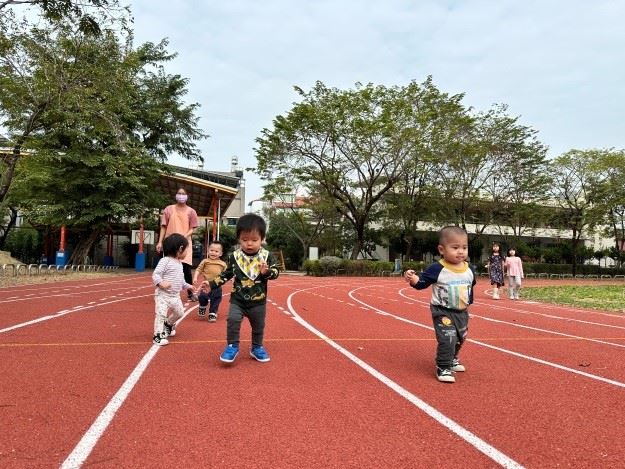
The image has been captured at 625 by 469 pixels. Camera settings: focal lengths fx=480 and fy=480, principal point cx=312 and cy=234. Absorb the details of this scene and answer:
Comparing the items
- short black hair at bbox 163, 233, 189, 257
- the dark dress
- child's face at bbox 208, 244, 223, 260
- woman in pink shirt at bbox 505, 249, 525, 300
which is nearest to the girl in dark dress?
the dark dress

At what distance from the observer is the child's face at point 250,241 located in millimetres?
4660

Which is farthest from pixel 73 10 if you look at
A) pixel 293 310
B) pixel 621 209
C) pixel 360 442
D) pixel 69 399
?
pixel 621 209

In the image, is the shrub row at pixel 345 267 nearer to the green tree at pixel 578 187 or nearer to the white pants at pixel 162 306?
the green tree at pixel 578 187

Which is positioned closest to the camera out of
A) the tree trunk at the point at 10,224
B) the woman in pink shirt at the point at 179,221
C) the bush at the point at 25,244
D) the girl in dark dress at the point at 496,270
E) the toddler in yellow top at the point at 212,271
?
the toddler in yellow top at the point at 212,271

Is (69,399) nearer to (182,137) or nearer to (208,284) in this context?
(208,284)

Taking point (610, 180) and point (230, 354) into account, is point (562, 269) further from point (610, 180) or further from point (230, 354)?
point (230, 354)

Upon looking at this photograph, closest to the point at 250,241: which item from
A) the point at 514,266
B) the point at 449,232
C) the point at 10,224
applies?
the point at 449,232

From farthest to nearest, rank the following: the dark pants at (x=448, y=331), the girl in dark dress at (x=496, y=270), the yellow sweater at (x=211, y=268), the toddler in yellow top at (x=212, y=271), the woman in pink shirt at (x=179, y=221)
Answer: the girl in dark dress at (x=496, y=270)
the yellow sweater at (x=211, y=268)
the woman in pink shirt at (x=179, y=221)
the toddler in yellow top at (x=212, y=271)
the dark pants at (x=448, y=331)

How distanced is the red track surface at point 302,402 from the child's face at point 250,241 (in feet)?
3.65

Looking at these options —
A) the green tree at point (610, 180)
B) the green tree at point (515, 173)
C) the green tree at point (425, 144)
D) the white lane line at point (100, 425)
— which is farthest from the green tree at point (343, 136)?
the white lane line at point (100, 425)

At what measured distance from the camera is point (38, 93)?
13.4 metres

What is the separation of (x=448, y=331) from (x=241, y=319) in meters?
1.98

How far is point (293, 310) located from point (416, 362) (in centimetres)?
507

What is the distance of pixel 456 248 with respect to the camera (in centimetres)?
444
